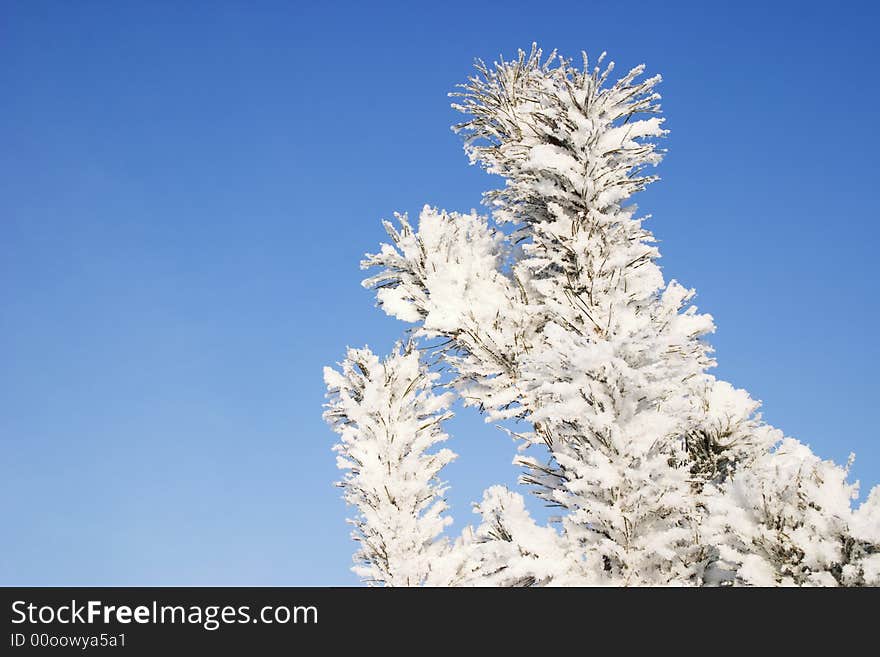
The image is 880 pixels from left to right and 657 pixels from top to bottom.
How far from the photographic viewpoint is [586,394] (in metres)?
5.50

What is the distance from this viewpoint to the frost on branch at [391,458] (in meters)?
7.89

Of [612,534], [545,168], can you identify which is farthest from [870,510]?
[545,168]

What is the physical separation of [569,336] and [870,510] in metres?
2.48

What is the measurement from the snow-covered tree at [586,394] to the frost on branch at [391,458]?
0.12ft

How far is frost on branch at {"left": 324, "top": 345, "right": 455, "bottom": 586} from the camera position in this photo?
7891 millimetres

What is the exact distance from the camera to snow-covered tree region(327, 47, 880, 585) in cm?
450

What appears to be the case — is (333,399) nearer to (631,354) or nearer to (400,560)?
(400,560)

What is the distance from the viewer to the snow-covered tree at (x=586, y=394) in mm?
4504

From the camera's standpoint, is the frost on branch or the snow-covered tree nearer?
the snow-covered tree

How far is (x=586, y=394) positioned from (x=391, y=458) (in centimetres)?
354

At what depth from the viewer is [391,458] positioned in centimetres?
823

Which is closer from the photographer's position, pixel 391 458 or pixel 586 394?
pixel 586 394

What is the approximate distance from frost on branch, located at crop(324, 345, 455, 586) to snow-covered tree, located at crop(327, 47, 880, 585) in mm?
38

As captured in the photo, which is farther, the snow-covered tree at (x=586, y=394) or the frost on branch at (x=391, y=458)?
the frost on branch at (x=391, y=458)
